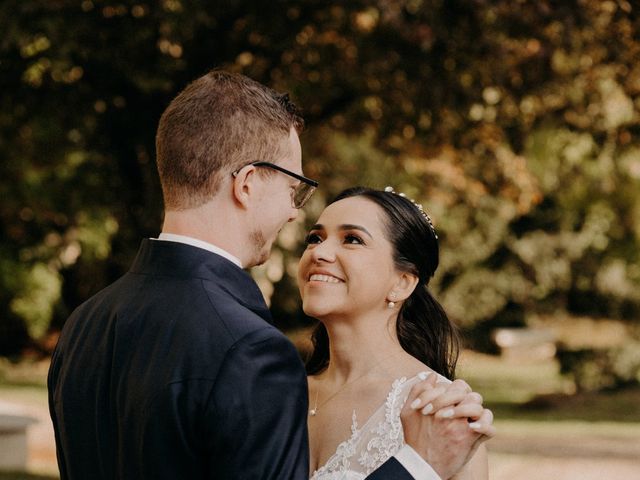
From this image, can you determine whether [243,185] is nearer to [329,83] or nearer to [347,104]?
[329,83]

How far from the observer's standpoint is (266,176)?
227cm

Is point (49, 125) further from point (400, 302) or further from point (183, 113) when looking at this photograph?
point (183, 113)

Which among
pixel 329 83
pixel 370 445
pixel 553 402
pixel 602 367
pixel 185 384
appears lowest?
pixel 553 402

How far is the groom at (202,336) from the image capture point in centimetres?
201

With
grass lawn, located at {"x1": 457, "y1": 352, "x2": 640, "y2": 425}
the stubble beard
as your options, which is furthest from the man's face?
grass lawn, located at {"x1": 457, "y1": 352, "x2": 640, "y2": 425}

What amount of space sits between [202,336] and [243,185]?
0.38m

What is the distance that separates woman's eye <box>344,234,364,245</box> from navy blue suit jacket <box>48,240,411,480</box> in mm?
1405

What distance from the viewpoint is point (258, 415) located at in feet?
6.56

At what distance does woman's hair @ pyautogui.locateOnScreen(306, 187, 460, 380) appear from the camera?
148 inches

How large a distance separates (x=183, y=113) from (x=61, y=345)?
27.6 inches

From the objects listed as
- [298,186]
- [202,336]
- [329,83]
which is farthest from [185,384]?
[329,83]

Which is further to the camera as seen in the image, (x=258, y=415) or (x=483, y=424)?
(x=483, y=424)

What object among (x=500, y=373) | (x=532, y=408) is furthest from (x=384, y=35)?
(x=500, y=373)

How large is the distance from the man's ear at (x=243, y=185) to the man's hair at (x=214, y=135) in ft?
0.06
